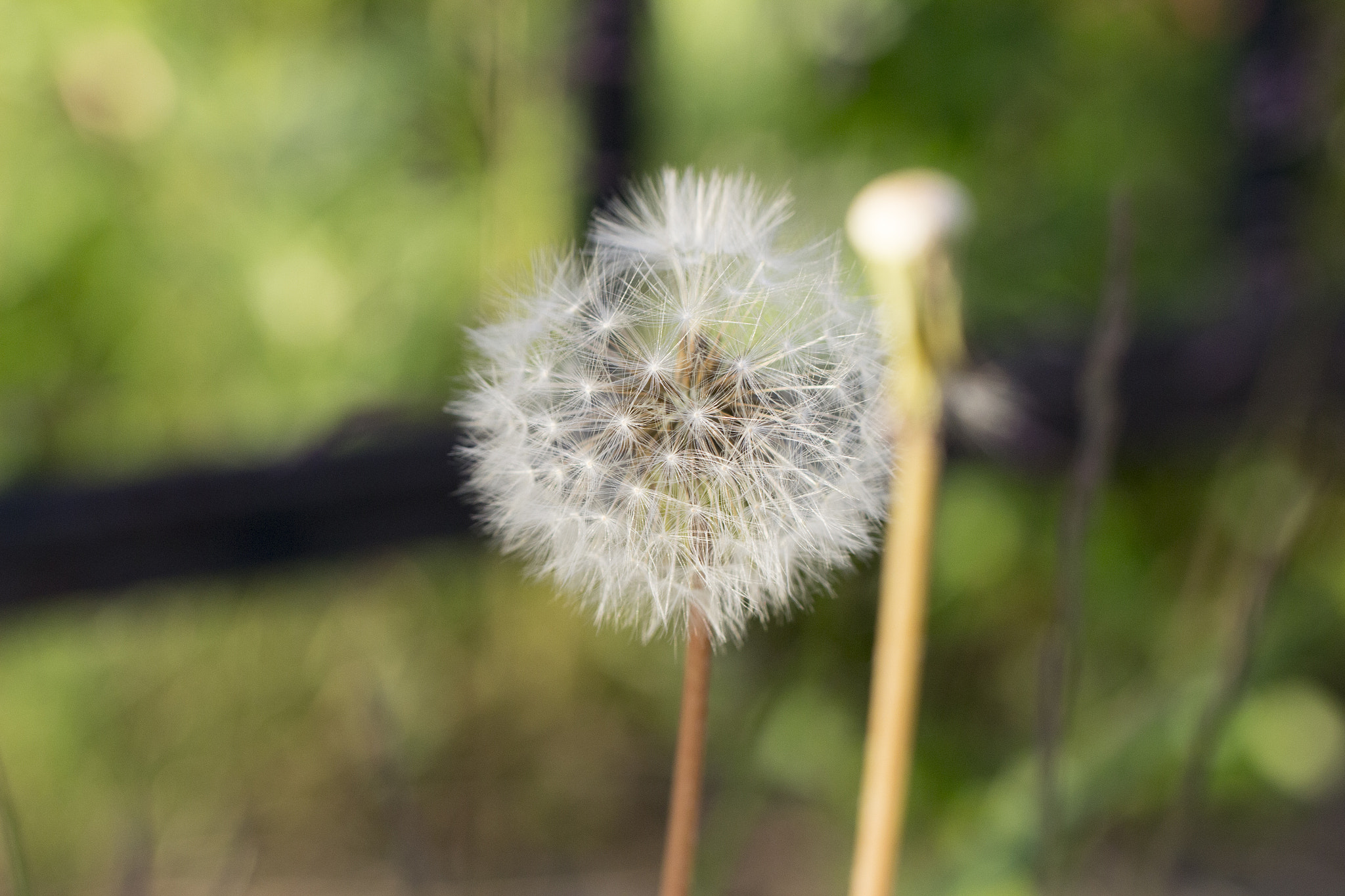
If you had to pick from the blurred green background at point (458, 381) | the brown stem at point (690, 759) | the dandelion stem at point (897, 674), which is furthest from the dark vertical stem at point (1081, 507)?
the blurred green background at point (458, 381)

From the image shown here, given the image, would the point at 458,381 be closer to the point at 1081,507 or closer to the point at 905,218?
the point at 905,218

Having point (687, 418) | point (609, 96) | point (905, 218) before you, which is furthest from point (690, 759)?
point (609, 96)

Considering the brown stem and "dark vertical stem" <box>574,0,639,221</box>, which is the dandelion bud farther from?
"dark vertical stem" <box>574,0,639,221</box>

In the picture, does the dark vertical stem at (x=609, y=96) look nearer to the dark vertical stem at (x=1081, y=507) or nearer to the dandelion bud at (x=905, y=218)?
the dandelion bud at (x=905, y=218)

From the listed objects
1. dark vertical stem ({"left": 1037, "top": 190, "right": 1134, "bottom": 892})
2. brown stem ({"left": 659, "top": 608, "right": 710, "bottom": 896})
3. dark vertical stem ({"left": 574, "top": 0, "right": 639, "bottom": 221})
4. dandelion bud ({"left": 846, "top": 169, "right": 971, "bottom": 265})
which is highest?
dark vertical stem ({"left": 574, "top": 0, "right": 639, "bottom": 221})

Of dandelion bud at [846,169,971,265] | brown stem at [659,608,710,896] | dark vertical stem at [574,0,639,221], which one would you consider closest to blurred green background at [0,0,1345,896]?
dark vertical stem at [574,0,639,221]

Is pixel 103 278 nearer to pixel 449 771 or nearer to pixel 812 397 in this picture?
pixel 449 771

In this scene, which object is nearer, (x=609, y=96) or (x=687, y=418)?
(x=687, y=418)
